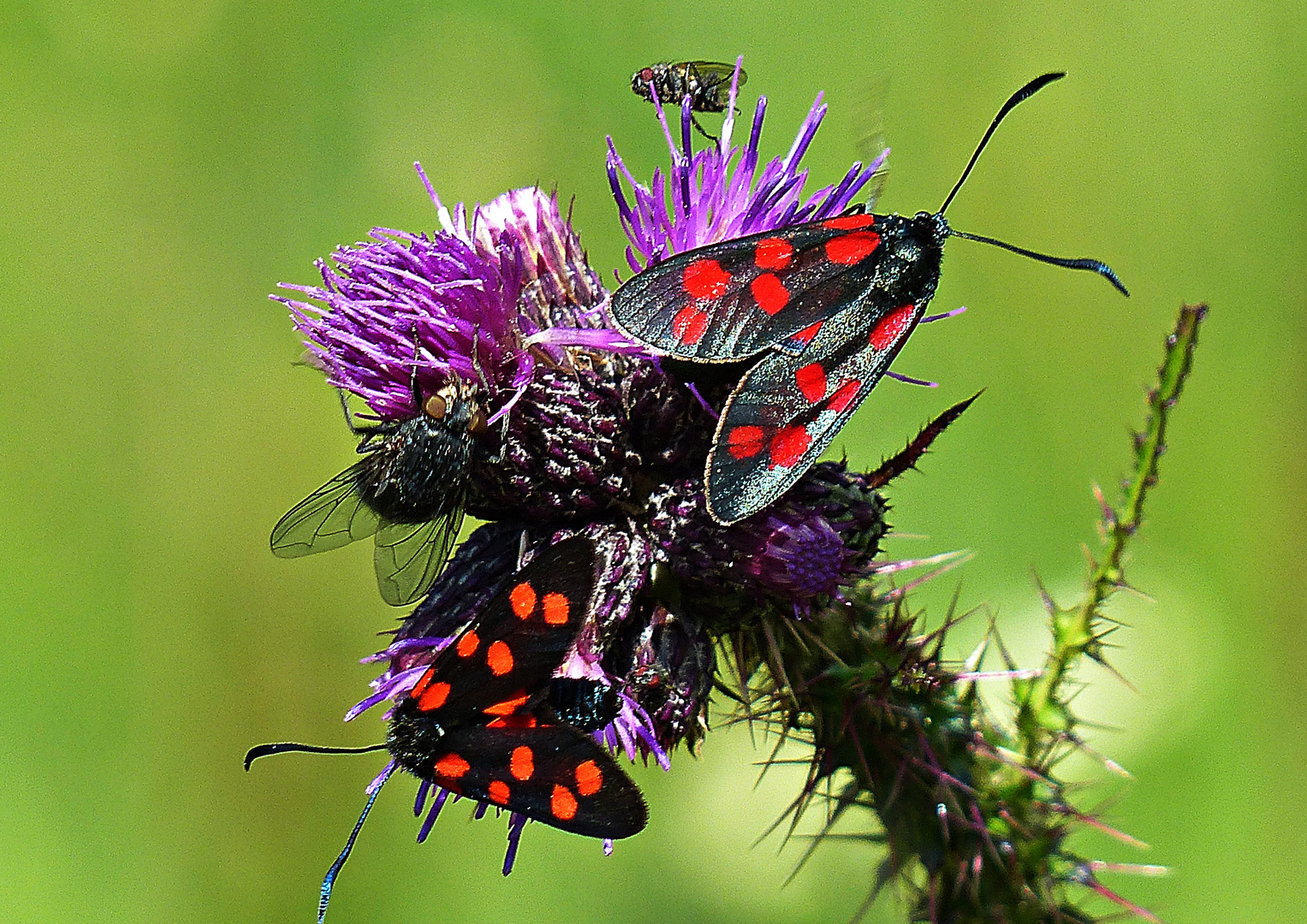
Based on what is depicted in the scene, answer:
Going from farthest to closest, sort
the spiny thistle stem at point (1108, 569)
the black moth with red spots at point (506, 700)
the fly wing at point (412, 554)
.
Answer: the fly wing at point (412, 554)
the spiny thistle stem at point (1108, 569)
the black moth with red spots at point (506, 700)

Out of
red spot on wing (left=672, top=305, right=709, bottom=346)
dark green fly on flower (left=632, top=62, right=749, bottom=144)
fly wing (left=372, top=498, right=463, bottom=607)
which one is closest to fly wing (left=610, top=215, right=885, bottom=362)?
red spot on wing (left=672, top=305, right=709, bottom=346)

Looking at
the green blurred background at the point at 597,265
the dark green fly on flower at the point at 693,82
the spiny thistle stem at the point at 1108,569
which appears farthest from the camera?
the green blurred background at the point at 597,265

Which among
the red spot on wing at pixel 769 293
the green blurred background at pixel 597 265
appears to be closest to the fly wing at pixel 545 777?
the red spot on wing at pixel 769 293

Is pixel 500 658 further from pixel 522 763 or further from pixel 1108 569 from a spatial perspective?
pixel 1108 569

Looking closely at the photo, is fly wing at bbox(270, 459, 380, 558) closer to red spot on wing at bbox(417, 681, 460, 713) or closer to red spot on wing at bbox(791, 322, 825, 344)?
red spot on wing at bbox(417, 681, 460, 713)

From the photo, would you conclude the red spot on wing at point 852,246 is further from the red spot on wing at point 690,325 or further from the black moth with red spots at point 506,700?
the black moth with red spots at point 506,700

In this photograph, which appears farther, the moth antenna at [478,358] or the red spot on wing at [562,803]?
the moth antenna at [478,358]
